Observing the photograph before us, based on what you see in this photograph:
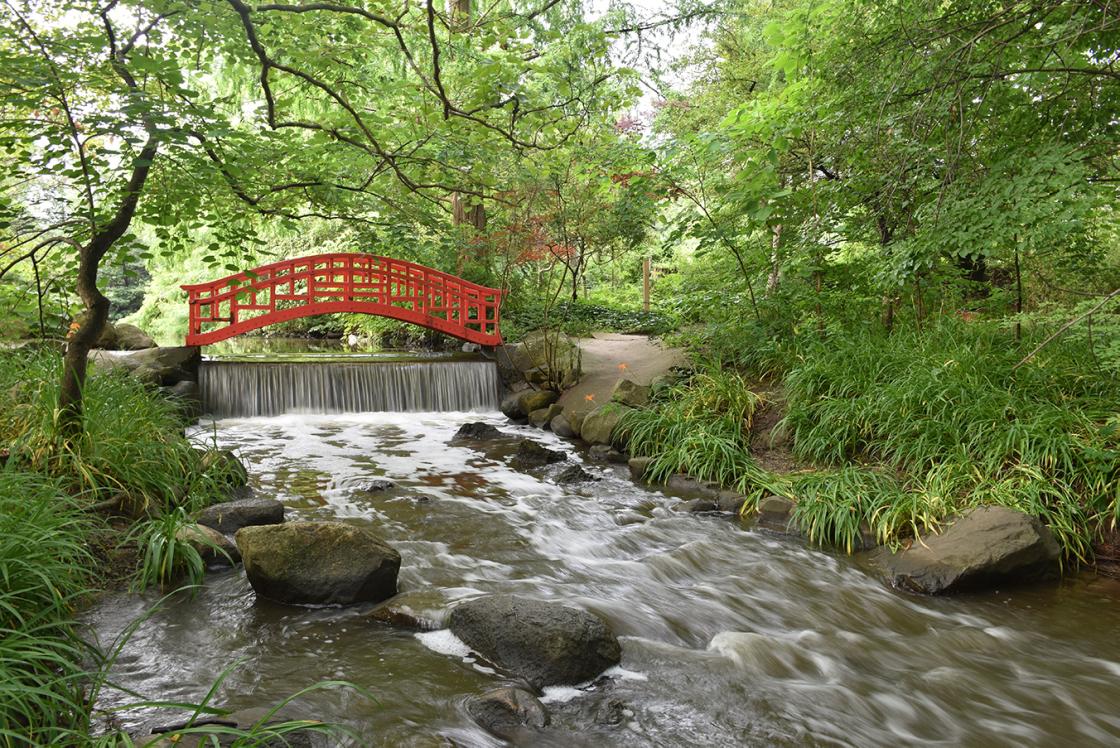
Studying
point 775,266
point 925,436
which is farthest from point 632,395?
point 925,436

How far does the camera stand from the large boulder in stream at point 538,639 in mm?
3203

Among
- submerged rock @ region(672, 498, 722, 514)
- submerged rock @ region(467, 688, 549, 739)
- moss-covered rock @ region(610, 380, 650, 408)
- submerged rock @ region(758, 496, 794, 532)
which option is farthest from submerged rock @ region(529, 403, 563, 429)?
submerged rock @ region(467, 688, 549, 739)

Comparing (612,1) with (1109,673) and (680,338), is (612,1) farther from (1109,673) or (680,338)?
(1109,673)

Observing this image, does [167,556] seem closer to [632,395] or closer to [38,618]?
[38,618]

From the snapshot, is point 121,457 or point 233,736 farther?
point 121,457

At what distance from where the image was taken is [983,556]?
4.30 metres

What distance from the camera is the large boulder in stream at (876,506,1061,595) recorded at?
429 cm

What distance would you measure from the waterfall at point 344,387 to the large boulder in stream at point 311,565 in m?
7.55

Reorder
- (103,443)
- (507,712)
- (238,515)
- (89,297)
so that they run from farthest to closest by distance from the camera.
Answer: (238,515)
(103,443)
(89,297)
(507,712)

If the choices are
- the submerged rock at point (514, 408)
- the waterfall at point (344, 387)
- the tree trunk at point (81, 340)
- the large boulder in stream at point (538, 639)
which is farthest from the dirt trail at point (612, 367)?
the tree trunk at point (81, 340)

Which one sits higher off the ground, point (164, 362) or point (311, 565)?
point (164, 362)

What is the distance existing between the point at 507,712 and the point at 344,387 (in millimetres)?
9301

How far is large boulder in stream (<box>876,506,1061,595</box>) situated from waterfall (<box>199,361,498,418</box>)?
8.50 metres

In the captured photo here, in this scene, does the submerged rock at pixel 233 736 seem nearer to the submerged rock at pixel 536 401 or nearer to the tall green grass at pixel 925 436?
the tall green grass at pixel 925 436
